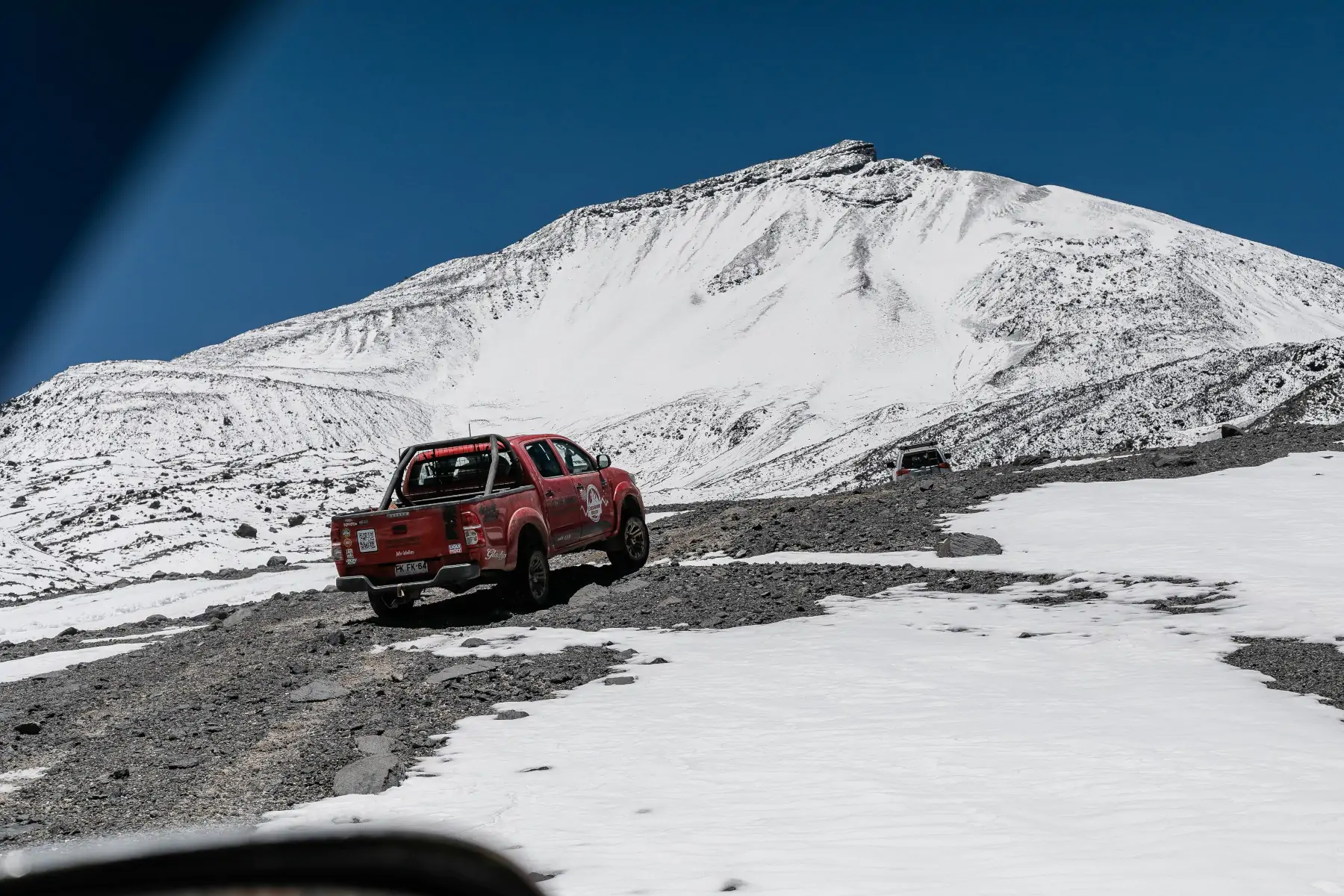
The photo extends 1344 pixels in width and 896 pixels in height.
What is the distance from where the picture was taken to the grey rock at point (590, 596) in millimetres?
12891

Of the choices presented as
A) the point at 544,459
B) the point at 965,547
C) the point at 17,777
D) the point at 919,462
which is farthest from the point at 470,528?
the point at 919,462

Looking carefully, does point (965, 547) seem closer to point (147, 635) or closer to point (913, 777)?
point (913, 777)

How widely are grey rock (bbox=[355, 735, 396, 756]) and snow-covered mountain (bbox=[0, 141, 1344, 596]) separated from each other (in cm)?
2636

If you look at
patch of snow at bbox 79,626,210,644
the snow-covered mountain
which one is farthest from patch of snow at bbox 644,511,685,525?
the snow-covered mountain

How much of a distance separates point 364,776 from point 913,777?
3.07m

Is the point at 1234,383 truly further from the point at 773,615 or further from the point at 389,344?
the point at 389,344

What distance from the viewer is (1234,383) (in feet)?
138

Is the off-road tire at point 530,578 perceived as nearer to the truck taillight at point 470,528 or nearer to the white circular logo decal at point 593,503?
the truck taillight at point 470,528

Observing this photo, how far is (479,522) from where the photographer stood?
11.8 meters

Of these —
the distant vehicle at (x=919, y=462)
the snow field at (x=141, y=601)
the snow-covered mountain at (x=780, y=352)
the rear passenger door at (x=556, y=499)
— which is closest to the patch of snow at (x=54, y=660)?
the snow field at (x=141, y=601)

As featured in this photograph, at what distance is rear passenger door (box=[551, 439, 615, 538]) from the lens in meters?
14.1

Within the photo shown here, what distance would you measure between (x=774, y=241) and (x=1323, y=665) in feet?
371

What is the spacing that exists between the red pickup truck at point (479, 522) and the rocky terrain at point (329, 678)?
0.53 metres

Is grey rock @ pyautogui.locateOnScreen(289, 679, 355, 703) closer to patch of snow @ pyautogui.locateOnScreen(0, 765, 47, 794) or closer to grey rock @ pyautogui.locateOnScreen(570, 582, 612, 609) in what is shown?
patch of snow @ pyautogui.locateOnScreen(0, 765, 47, 794)
